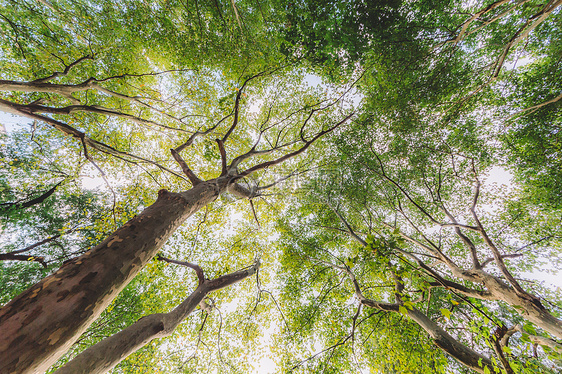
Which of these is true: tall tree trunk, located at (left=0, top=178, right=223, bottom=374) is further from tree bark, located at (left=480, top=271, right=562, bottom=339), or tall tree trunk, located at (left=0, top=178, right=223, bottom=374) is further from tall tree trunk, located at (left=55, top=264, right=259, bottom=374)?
tree bark, located at (left=480, top=271, right=562, bottom=339)

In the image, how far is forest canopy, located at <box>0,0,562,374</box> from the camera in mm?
4832

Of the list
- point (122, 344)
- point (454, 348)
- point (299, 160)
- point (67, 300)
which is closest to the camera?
point (67, 300)

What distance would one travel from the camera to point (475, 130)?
698 centimetres

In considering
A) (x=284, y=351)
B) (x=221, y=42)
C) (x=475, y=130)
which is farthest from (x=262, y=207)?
(x=475, y=130)

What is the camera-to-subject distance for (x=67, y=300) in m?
1.40

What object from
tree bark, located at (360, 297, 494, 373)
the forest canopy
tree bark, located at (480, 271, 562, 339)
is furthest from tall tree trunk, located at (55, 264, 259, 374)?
tree bark, located at (480, 271, 562, 339)

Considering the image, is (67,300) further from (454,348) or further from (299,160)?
(299,160)

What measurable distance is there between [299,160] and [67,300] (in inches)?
356

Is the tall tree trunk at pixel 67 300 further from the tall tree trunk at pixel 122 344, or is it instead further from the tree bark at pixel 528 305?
the tree bark at pixel 528 305

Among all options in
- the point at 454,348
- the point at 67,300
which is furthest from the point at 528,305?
the point at 67,300

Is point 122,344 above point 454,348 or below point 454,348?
above

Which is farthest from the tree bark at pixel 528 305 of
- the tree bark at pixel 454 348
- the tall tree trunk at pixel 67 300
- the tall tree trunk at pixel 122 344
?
the tall tree trunk at pixel 122 344

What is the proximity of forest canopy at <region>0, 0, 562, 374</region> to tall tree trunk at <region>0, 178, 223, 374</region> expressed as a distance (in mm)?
904

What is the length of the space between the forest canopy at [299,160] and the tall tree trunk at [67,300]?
904mm
